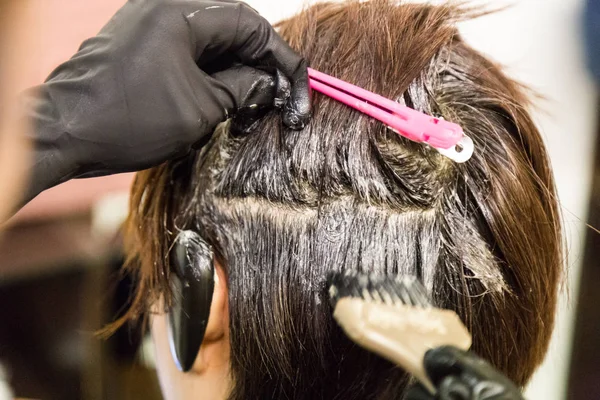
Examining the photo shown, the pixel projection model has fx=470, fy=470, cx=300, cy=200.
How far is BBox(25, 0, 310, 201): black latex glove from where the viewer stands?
23.3 inches

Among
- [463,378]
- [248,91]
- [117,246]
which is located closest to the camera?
[463,378]

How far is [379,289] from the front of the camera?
602 mm

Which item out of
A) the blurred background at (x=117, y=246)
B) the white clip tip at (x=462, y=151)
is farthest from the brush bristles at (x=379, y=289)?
the blurred background at (x=117, y=246)

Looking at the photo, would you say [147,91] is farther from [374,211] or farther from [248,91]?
[374,211]

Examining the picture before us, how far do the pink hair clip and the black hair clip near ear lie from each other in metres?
0.29

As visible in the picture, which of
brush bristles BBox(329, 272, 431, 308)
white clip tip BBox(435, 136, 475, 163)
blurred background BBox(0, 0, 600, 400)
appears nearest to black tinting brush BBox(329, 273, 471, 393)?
brush bristles BBox(329, 272, 431, 308)

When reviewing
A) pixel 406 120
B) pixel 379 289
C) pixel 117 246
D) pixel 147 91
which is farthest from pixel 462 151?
pixel 117 246

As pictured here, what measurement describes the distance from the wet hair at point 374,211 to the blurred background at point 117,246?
0.27 metres

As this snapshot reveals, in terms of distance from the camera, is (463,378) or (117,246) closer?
(463,378)

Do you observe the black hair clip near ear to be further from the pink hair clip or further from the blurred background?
the blurred background

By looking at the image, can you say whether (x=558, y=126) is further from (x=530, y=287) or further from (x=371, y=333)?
(x=371, y=333)

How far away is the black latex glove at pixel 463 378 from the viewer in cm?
52

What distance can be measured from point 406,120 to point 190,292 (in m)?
0.39

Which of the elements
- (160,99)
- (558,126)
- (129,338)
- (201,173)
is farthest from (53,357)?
(558,126)
